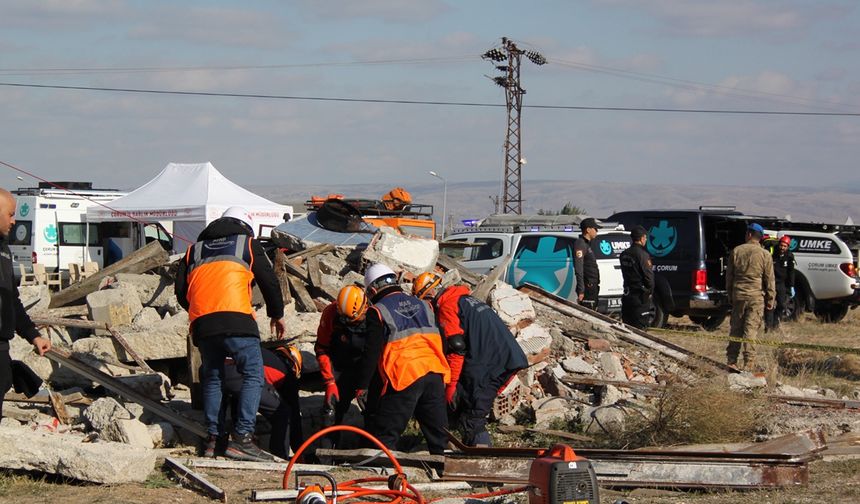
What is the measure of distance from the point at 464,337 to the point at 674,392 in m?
1.69

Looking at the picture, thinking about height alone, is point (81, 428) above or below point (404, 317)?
below

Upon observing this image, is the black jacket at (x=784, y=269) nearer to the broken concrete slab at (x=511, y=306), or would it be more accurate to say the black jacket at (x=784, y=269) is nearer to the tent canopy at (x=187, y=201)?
the broken concrete slab at (x=511, y=306)

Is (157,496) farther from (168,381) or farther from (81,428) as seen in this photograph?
(168,381)

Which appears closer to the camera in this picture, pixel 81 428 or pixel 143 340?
pixel 81 428

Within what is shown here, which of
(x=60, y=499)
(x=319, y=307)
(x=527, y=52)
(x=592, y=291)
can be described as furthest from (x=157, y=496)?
(x=527, y=52)

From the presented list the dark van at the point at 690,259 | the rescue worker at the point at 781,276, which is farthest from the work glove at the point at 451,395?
the rescue worker at the point at 781,276

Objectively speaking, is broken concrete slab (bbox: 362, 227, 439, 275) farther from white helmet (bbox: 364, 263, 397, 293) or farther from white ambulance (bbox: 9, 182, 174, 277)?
white ambulance (bbox: 9, 182, 174, 277)

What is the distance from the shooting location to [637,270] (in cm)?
1230

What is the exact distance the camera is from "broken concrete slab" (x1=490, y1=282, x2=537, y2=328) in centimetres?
1062

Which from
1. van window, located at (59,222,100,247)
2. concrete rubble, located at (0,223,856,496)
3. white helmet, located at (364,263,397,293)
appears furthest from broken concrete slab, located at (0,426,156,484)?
van window, located at (59,222,100,247)

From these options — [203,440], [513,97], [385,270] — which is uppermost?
[513,97]

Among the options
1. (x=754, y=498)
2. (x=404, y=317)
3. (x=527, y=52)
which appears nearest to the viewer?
(x=754, y=498)

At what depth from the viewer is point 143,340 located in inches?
364

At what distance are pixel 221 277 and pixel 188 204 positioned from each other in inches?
661
